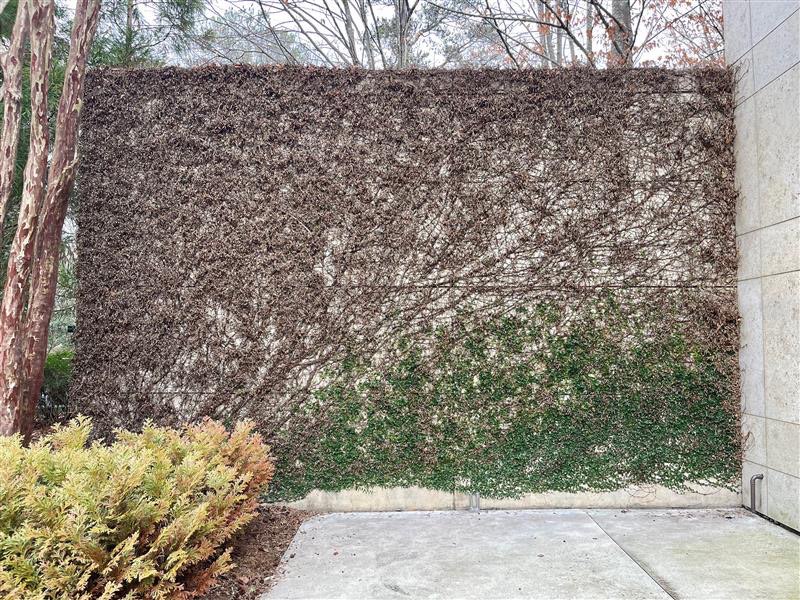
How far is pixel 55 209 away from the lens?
3.47 m

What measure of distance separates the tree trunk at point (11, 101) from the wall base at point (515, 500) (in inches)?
110

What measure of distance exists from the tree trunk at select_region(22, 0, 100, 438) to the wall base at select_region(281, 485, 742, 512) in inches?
72.3

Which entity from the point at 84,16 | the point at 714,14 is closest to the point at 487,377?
the point at 84,16

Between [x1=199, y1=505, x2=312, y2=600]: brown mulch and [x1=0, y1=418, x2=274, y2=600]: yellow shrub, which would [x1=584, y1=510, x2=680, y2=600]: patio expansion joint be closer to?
[x1=199, y1=505, x2=312, y2=600]: brown mulch

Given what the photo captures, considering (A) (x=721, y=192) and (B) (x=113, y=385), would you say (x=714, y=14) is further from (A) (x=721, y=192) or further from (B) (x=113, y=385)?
(B) (x=113, y=385)

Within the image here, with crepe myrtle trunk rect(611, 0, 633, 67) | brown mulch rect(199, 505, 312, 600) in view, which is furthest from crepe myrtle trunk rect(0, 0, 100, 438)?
crepe myrtle trunk rect(611, 0, 633, 67)

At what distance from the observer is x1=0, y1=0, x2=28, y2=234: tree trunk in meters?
3.41

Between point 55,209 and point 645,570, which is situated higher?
point 55,209

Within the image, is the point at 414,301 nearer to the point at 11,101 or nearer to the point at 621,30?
the point at 11,101

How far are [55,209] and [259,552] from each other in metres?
2.45

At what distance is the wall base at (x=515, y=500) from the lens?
3852mm

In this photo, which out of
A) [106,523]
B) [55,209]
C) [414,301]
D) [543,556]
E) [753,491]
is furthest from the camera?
[414,301]

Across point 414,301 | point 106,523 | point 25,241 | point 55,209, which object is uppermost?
point 55,209

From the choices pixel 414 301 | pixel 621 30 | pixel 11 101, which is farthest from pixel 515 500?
pixel 621 30
